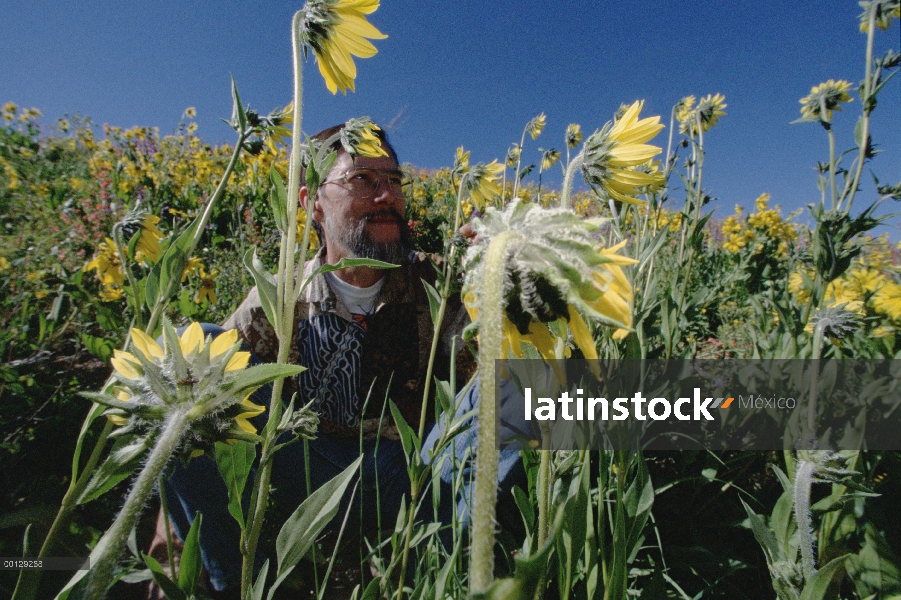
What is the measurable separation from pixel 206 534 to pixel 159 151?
22.2ft

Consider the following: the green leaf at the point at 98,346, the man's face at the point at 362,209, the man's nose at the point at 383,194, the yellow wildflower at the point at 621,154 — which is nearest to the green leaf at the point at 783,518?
the yellow wildflower at the point at 621,154

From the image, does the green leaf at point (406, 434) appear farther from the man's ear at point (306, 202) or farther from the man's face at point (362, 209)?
the man's ear at point (306, 202)

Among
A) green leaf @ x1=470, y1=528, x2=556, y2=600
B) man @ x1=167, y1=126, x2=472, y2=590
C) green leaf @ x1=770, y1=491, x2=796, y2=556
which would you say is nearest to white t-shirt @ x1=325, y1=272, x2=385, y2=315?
man @ x1=167, y1=126, x2=472, y2=590

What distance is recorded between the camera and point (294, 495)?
78.7 inches

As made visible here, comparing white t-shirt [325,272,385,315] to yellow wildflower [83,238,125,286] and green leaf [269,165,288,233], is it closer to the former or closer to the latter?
yellow wildflower [83,238,125,286]

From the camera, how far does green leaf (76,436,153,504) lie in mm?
653

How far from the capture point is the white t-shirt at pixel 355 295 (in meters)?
2.51

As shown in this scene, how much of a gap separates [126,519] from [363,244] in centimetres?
227

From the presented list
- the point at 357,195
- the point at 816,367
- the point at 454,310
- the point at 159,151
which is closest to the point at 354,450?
the point at 454,310

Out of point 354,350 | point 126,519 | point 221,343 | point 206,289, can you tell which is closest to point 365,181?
point 354,350

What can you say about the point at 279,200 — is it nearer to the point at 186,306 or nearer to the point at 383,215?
the point at 383,215

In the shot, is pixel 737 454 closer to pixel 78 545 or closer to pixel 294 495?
pixel 294 495

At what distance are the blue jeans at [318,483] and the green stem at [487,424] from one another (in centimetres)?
88

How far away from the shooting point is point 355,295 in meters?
2.53
